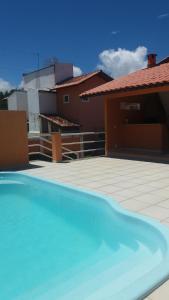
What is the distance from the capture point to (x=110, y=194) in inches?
269

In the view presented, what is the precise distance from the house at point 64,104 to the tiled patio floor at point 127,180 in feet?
37.6

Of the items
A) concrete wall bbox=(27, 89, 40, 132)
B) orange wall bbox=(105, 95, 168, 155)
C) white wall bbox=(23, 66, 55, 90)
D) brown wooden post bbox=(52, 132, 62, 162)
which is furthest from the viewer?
white wall bbox=(23, 66, 55, 90)

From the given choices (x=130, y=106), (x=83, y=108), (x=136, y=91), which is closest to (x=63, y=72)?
(x=83, y=108)

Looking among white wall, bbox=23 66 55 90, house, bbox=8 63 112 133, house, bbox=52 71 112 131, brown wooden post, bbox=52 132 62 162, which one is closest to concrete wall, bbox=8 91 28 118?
house, bbox=8 63 112 133

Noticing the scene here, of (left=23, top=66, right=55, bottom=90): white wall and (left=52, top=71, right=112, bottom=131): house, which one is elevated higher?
(left=23, top=66, right=55, bottom=90): white wall

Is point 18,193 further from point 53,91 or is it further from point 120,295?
point 53,91

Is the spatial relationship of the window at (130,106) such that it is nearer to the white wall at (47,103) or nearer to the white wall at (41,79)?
the white wall at (47,103)

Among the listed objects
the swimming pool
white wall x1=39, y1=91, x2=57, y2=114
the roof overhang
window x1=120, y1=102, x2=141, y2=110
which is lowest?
the swimming pool

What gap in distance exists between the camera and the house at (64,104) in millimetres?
23312

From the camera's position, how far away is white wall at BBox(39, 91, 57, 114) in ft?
79.9

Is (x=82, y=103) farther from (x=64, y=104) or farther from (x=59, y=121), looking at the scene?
(x=59, y=121)

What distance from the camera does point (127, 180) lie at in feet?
26.9

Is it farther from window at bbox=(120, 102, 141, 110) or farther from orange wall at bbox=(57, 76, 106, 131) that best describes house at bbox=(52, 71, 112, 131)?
window at bbox=(120, 102, 141, 110)

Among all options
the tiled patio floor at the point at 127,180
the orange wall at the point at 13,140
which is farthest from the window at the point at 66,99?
the orange wall at the point at 13,140
